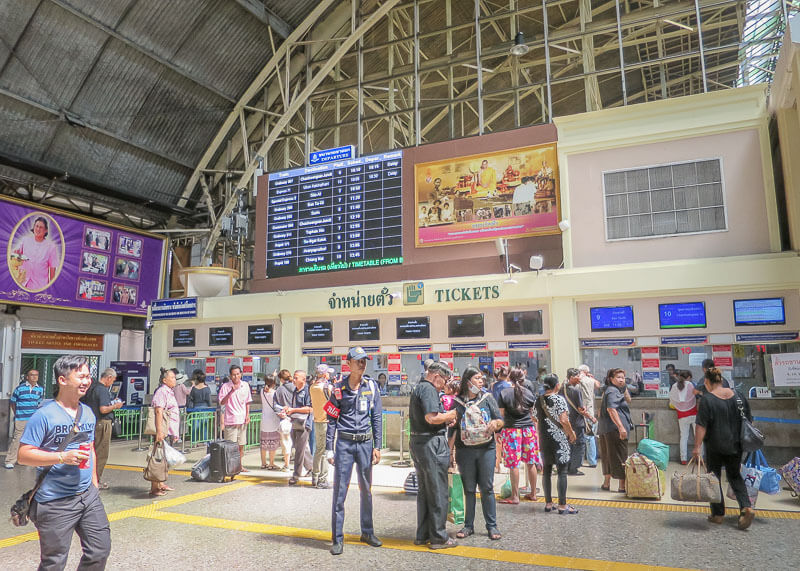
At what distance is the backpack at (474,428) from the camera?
5734 millimetres

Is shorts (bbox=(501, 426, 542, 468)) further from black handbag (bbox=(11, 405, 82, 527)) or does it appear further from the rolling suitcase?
black handbag (bbox=(11, 405, 82, 527))

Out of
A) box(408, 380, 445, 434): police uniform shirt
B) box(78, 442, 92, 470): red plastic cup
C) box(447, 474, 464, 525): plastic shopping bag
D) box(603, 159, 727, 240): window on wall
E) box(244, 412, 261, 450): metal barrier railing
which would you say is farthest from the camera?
box(244, 412, 261, 450): metal barrier railing

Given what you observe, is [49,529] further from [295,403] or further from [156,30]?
[156,30]

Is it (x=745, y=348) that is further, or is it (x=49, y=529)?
(x=745, y=348)

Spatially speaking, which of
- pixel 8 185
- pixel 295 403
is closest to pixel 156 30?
pixel 8 185

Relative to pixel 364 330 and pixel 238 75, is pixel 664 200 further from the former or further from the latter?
pixel 238 75


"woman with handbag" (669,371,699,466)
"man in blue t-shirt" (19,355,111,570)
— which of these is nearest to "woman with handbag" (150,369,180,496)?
"man in blue t-shirt" (19,355,111,570)

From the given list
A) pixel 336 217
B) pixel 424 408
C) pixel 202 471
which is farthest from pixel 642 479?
pixel 336 217

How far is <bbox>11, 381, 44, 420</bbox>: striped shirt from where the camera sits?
11750 millimetres

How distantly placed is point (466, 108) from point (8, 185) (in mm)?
16777

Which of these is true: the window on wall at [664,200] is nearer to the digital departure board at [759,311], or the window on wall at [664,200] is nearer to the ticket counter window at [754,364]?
the digital departure board at [759,311]

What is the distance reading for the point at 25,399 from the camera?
39.1ft

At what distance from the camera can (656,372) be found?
12219 mm

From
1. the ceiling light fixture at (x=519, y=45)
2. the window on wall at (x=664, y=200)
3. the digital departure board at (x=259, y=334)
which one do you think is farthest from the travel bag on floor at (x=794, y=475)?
the digital departure board at (x=259, y=334)
